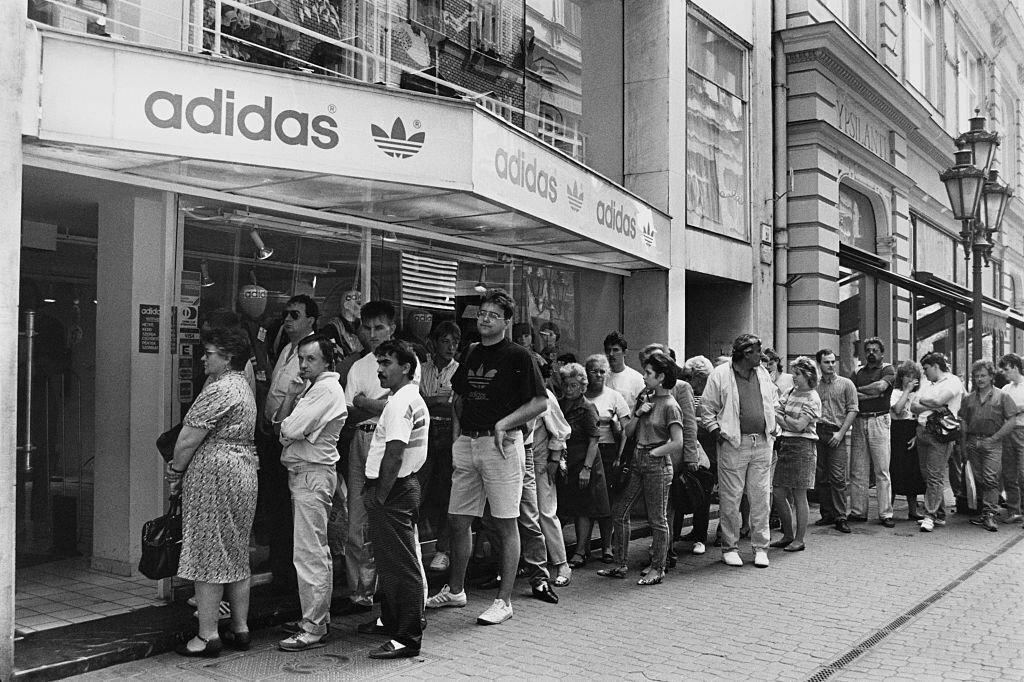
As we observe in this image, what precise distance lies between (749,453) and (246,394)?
4941 mm

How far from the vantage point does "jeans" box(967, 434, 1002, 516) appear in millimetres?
11250

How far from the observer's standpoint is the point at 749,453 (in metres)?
8.80

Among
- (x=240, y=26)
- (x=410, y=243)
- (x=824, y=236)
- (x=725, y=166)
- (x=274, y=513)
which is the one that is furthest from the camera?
(x=824, y=236)

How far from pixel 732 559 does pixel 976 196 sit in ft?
23.3

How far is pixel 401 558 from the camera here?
5707 millimetres

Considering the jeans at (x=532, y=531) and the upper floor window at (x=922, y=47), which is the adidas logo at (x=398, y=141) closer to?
the jeans at (x=532, y=531)

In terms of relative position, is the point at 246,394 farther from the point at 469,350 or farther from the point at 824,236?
the point at 824,236

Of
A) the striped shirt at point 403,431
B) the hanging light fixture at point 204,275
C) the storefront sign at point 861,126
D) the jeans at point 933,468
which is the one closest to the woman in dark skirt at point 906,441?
the jeans at point 933,468

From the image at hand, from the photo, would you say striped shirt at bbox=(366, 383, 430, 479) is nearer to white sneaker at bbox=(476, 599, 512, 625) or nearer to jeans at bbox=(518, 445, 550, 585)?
white sneaker at bbox=(476, 599, 512, 625)

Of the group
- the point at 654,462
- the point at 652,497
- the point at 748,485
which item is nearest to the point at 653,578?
the point at 652,497

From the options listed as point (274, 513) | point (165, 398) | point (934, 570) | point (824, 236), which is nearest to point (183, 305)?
point (165, 398)

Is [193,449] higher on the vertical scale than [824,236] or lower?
lower

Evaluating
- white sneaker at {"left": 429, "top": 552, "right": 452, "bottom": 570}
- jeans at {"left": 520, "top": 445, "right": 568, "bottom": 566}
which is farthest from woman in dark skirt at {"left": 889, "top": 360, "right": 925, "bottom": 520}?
white sneaker at {"left": 429, "top": 552, "right": 452, "bottom": 570}

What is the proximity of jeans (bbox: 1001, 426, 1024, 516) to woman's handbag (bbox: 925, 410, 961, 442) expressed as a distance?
99cm
